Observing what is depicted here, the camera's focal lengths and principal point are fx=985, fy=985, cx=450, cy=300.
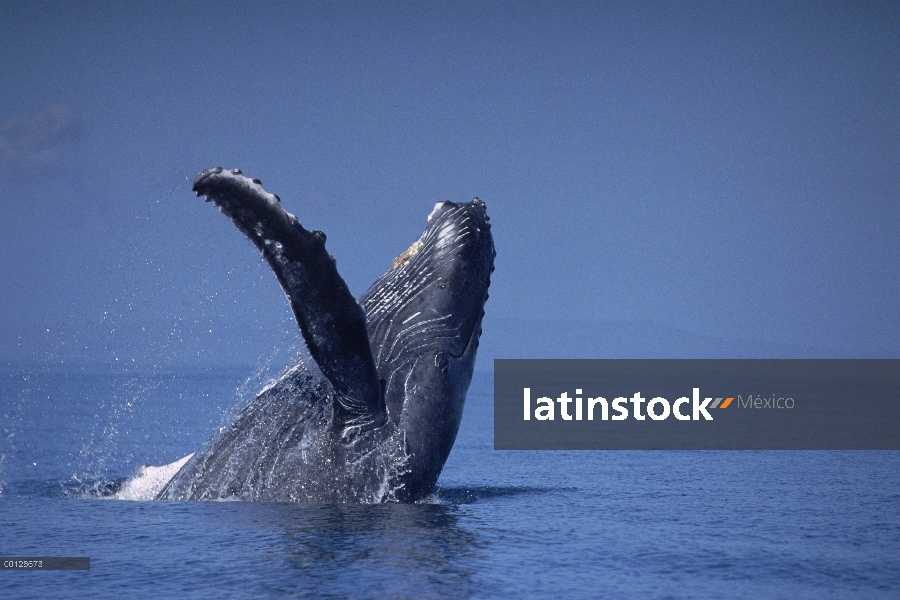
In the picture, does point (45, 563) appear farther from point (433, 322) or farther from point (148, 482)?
point (433, 322)

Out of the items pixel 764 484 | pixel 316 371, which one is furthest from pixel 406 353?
pixel 764 484

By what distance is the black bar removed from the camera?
19.0 ft

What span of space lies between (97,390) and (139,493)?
25604 millimetres

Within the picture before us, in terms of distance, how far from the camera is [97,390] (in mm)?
33000

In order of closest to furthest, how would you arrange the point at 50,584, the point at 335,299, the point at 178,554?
the point at 50,584 → the point at 178,554 → the point at 335,299

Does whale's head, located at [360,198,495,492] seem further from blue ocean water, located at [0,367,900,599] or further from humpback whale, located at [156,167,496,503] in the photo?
blue ocean water, located at [0,367,900,599]

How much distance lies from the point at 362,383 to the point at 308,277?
3.63ft

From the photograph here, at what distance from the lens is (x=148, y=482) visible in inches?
359

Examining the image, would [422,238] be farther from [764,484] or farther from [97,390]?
[97,390]

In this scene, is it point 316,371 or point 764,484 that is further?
point 764,484

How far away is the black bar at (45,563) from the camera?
19.0 ft

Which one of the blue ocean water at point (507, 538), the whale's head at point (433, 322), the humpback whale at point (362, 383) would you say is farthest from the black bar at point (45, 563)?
the whale's head at point (433, 322)

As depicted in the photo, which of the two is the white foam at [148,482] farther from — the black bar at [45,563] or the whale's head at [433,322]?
the black bar at [45,563]

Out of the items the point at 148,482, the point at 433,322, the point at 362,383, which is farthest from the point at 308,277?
the point at 148,482
